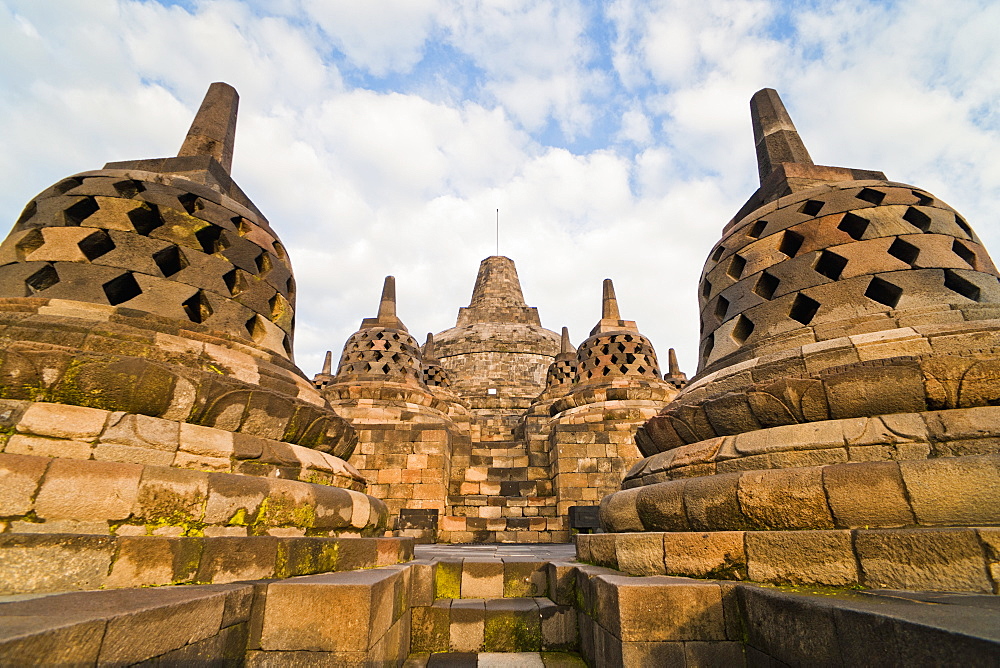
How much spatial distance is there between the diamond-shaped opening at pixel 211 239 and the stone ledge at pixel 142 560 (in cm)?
271

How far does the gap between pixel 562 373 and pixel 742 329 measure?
1146 cm

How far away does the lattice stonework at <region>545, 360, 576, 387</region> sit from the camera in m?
15.3

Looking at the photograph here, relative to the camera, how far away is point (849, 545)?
2049mm

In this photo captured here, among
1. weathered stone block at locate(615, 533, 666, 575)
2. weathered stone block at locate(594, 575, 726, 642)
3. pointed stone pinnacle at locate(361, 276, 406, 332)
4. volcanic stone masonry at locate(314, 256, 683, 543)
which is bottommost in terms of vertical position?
weathered stone block at locate(594, 575, 726, 642)

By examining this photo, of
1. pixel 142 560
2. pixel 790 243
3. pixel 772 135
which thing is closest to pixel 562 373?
pixel 772 135

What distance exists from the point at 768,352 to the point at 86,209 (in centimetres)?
553

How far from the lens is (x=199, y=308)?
379 cm

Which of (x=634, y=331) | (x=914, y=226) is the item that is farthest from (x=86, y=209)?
(x=634, y=331)

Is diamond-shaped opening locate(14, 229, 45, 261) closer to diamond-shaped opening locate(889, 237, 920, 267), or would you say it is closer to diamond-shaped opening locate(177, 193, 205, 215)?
diamond-shaped opening locate(177, 193, 205, 215)

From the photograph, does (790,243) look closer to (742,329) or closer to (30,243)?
(742,329)

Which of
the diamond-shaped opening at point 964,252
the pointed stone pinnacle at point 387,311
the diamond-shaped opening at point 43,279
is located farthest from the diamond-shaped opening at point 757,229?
the pointed stone pinnacle at point 387,311

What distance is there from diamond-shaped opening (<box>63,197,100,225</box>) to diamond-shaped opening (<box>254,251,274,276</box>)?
1.21 meters

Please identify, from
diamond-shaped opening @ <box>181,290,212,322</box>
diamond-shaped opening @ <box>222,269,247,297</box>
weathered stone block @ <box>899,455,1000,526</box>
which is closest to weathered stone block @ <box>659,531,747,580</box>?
weathered stone block @ <box>899,455,1000,526</box>

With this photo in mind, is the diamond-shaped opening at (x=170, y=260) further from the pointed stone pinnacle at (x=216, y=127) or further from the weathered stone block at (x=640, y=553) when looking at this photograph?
the weathered stone block at (x=640, y=553)
